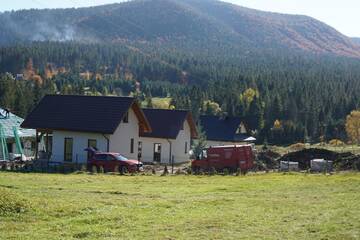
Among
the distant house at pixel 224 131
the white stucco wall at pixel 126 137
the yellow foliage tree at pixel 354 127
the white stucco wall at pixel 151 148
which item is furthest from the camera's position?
the yellow foliage tree at pixel 354 127

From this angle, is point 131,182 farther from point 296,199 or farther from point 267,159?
point 267,159

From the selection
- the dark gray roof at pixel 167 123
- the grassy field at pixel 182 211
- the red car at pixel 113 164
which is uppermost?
the dark gray roof at pixel 167 123

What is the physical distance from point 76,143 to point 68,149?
2.90ft

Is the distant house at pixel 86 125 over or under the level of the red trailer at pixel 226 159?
over

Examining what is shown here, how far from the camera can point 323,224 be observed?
47.1ft

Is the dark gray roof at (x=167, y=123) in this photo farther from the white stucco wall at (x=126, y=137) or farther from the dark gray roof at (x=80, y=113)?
the dark gray roof at (x=80, y=113)

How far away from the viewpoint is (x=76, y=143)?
41.6 meters

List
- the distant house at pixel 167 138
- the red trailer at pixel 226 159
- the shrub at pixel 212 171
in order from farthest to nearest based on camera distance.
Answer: the distant house at pixel 167 138, the red trailer at pixel 226 159, the shrub at pixel 212 171

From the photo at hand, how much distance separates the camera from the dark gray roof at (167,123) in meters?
50.7

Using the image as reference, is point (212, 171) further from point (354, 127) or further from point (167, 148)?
point (354, 127)

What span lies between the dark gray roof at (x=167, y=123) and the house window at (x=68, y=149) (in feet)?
29.3

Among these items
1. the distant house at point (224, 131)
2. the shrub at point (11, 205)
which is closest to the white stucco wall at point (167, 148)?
the distant house at point (224, 131)

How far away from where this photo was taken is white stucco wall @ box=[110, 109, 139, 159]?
41469mm

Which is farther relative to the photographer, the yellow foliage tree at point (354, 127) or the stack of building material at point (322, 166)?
the yellow foliage tree at point (354, 127)
